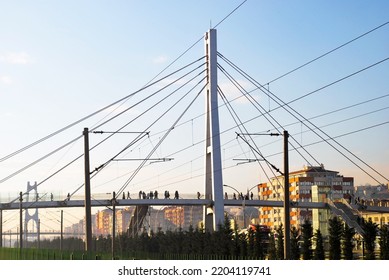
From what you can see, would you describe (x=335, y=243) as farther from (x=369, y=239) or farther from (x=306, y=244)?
(x=369, y=239)

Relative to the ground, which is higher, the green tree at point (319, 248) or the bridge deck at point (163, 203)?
the bridge deck at point (163, 203)

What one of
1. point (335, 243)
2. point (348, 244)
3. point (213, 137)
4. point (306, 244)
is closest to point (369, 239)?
point (348, 244)

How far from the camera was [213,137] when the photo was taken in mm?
71625

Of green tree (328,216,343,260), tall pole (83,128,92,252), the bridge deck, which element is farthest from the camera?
the bridge deck

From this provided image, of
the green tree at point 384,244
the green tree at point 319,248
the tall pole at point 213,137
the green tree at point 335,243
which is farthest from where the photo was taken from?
the tall pole at point 213,137

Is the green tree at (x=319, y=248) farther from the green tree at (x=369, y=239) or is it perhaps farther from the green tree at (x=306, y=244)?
the green tree at (x=369, y=239)

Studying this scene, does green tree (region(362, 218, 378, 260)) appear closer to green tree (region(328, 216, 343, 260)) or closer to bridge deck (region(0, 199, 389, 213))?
green tree (region(328, 216, 343, 260))

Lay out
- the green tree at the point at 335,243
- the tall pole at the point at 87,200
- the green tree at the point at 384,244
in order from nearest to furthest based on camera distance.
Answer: the tall pole at the point at 87,200, the green tree at the point at 384,244, the green tree at the point at 335,243

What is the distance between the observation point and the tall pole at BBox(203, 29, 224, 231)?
70188mm

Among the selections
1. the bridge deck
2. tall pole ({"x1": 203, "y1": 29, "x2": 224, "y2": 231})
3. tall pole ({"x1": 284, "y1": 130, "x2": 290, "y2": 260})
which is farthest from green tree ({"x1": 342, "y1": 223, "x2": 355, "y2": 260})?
the bridge deck

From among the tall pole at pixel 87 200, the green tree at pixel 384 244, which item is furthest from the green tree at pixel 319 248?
the tall pole at pixel 87 200

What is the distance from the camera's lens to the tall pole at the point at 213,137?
70188 mm
